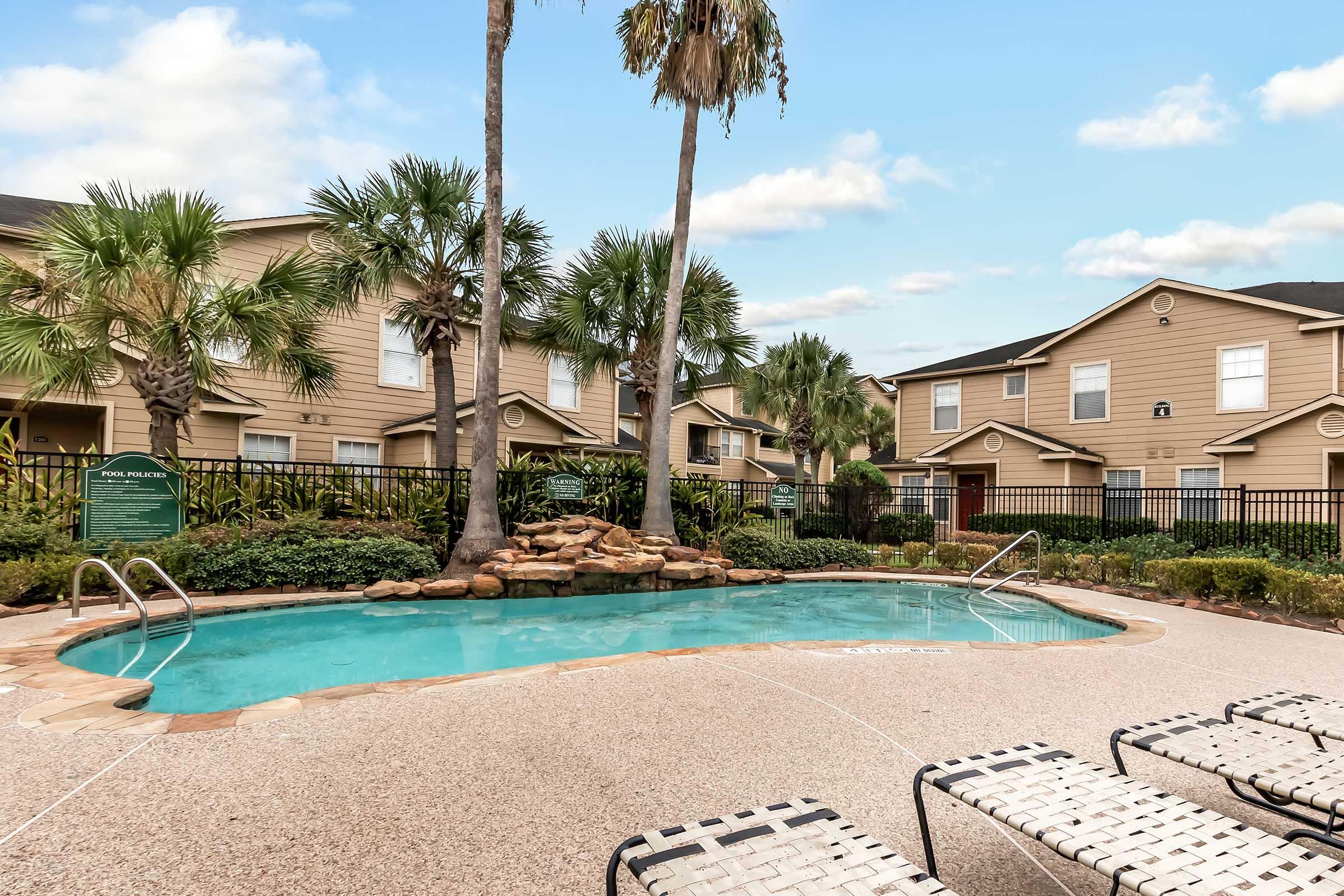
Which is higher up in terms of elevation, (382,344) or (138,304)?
(382,344)

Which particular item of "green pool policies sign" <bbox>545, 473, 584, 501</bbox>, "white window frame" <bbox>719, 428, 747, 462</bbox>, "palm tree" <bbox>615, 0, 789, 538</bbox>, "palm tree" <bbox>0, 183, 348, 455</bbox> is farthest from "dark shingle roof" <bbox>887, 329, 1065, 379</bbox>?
"palm tree" <bbox>0, 183, 348, 455</bbox>

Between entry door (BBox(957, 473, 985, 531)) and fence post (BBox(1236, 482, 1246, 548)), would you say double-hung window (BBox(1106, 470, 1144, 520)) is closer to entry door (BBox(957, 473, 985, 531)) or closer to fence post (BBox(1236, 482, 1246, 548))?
entry door (BBox(957, 473, 985, 531))

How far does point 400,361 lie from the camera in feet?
66.2

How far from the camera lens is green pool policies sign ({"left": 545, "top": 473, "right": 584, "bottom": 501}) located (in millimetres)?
14391

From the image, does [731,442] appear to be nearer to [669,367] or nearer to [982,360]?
[982,360]

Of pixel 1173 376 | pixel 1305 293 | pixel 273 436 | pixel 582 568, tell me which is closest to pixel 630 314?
pixel 582 568

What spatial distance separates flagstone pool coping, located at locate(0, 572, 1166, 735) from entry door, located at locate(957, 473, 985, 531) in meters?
14.3

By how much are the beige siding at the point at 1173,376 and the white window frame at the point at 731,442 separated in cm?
1815

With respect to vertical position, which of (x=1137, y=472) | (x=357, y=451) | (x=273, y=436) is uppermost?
(x=273, y=436)

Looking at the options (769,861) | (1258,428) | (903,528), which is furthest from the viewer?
(903,528)

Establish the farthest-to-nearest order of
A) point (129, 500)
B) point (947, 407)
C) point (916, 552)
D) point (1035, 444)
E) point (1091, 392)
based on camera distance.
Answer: point (947, 407), point (1091, 392), point (1035, 444), point (916, 552), point (129, 500)

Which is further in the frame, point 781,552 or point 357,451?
point 357,451

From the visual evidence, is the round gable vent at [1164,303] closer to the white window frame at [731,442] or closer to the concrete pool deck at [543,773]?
the concrete pool deck at [543,773]

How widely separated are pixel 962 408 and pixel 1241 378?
780cm
